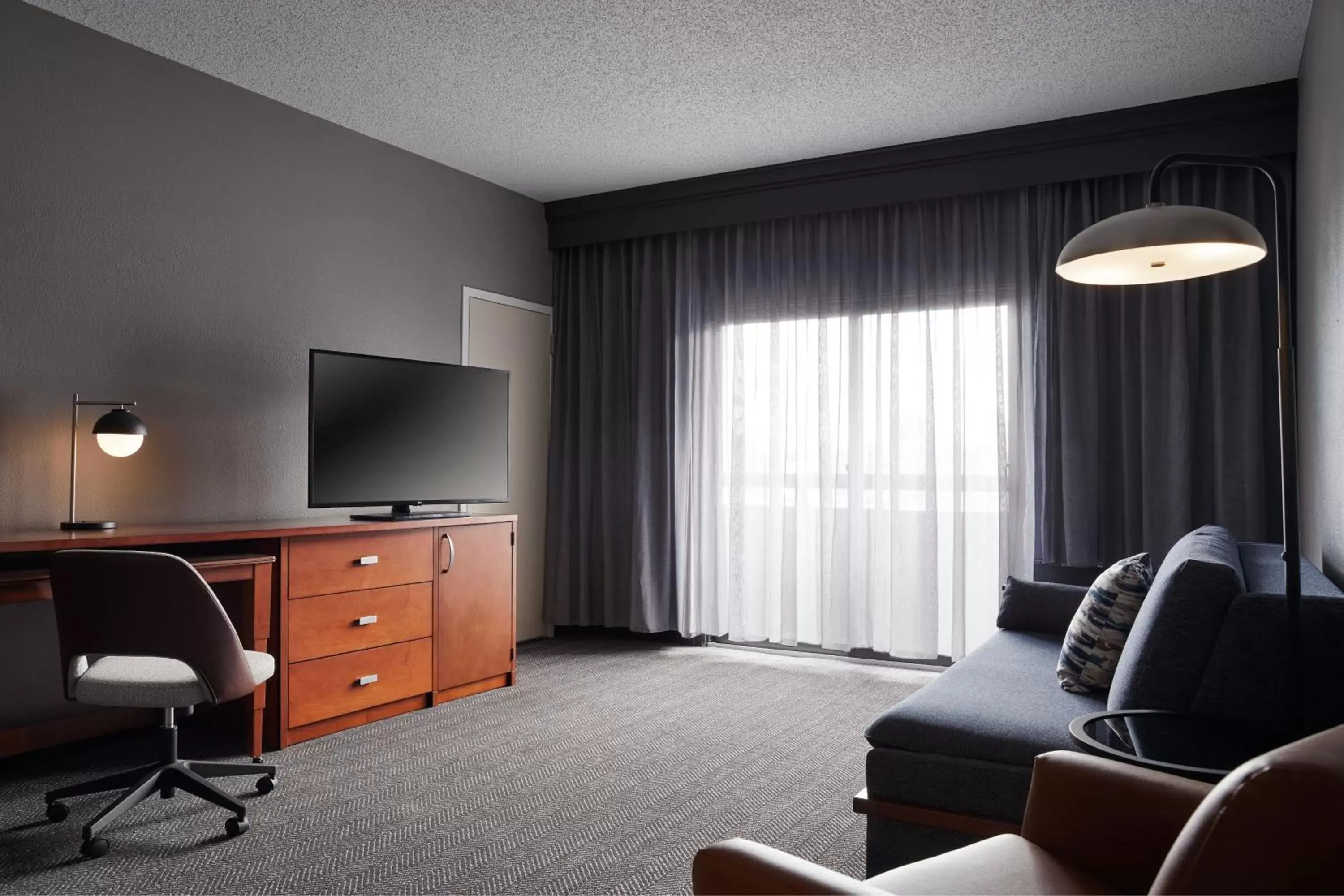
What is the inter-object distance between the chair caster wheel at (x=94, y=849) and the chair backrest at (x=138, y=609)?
0.44 metres

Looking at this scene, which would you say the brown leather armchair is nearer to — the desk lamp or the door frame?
the desk lamp

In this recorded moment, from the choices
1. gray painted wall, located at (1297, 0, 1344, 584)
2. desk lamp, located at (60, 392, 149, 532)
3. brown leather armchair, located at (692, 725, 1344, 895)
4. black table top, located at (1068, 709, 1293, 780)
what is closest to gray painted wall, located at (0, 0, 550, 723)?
desk lamp, located at (60, 392, 149, 532)

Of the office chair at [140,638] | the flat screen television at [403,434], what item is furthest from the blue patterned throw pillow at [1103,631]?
the flat screen television at [403,434]

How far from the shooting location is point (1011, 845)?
1489mm

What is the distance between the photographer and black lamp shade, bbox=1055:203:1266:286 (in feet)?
5.75

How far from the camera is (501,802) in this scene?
2756 mm

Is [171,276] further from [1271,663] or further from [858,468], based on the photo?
[1271,663]

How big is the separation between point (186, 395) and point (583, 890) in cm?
262

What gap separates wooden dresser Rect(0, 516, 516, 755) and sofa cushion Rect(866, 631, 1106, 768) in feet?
6.89

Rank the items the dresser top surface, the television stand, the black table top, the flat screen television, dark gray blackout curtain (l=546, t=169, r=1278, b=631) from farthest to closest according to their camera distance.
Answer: dark gray blackout curtain (l=546, t=169, r=1278, b=631) < the television stand < the flat screen television < the dresser top surface < the black table top

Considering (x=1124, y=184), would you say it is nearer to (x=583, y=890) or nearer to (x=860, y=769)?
(x=860, y=769)

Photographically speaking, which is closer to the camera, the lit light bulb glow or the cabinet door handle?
the lit light bulb glow

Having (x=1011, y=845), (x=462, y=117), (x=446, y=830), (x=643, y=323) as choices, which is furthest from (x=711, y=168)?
(x=1011, y=845)

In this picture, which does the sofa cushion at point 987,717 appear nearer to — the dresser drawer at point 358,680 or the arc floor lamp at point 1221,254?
the arc floor lamp at point 1221,254
